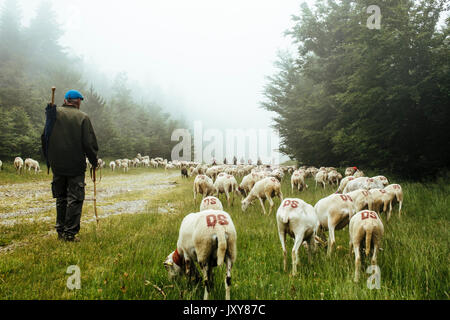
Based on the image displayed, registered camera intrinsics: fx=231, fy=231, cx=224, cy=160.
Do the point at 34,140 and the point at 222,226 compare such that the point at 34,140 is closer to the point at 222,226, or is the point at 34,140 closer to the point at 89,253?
the point at 89,253

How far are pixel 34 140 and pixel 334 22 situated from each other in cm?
2842

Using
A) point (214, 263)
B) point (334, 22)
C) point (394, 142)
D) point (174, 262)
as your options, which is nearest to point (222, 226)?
point (214, 263)

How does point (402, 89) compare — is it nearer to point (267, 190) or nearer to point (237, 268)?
point (267, 190)

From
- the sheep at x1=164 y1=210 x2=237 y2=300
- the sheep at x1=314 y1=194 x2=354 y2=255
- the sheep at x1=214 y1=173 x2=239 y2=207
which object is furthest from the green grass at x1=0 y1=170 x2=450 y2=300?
the sheep at x1=214 y1=173 x2=239 y2=207

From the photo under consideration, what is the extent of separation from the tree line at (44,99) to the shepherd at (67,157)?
20.0 meters

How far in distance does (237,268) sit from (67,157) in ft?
12.8

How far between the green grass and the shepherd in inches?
18.5

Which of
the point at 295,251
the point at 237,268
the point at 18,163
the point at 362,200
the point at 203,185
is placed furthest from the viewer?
the point at 18,163

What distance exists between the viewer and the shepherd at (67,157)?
4570 millimetres

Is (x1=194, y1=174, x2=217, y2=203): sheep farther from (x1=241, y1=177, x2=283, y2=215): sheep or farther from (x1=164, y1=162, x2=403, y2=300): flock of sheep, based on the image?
(x1=164, y1=162, x2=403, y2=300): flock of sheep

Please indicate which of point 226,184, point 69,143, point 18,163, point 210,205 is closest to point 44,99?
point 18,163

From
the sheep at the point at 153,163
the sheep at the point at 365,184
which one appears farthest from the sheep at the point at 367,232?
the sheep at the point at 153,163

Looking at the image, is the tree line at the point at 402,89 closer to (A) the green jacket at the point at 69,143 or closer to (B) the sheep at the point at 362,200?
(B) the sheep at the point at 362,200

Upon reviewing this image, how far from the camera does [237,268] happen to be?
3596 millimetres
